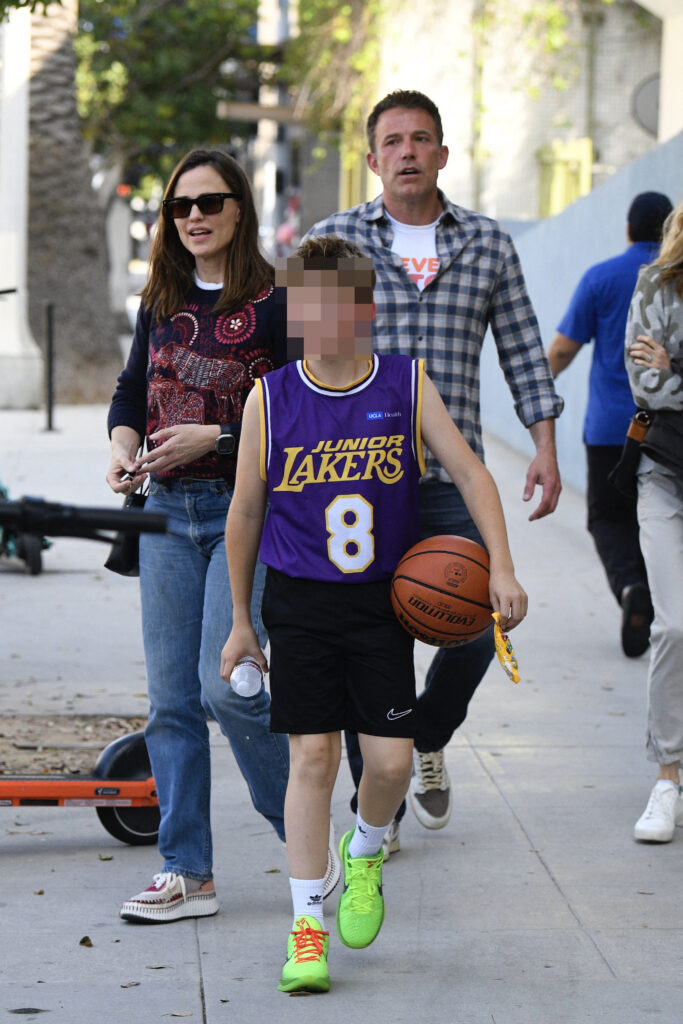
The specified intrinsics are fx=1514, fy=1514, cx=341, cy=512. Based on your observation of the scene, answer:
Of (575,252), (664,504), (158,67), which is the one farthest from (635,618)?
(158,67)

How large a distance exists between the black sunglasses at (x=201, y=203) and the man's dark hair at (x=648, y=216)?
140 inches

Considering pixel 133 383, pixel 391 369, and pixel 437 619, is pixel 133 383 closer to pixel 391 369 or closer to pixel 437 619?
pixel 391 369

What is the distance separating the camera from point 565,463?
1395cm

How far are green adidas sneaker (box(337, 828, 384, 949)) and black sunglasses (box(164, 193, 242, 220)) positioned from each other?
1.74 metres

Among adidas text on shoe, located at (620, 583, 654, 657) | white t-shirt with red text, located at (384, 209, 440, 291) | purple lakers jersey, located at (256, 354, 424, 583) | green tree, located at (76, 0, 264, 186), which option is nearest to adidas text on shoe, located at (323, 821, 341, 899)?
purple lakers jersey, located at (256, 354, 424, 583)

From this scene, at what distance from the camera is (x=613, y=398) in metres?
7.46

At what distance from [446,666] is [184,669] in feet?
2.79

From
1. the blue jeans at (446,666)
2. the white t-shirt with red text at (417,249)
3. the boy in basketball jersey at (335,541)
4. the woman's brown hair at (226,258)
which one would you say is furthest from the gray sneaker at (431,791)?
the woman's brown hair at (226,258)

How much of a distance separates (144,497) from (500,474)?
35.1 ft

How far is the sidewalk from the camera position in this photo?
3.55 metres

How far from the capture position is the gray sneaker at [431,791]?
477 cm

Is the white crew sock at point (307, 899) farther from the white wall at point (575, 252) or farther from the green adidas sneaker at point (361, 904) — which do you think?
the white wall at point (575, 252)

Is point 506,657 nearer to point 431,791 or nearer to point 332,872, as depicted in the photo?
point 332,872

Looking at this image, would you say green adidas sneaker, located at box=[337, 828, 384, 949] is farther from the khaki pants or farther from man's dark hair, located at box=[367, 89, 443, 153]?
man's dark hair, located at box=[367, 89, 443, 153]
